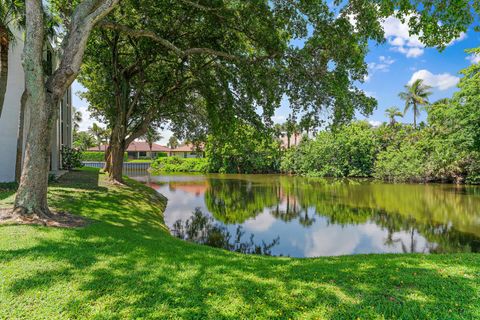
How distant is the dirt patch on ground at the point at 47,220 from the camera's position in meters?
6.82

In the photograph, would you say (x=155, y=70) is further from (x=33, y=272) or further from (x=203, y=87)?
(x=33, y=272)

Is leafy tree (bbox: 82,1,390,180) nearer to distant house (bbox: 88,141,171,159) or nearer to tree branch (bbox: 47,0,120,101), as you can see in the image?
tree branch (bbox: 47,0,120,101)

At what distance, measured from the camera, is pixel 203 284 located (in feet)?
15.0

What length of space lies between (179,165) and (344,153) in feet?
92.9

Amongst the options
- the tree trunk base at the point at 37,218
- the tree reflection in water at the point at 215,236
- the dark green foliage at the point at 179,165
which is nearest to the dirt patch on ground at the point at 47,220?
the tree trunk base at the point at 37,218

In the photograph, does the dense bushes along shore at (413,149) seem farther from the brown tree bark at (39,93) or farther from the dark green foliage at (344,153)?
the brown tree bark at (39,93)

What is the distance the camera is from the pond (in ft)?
35.7

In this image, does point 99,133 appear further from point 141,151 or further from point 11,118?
point 11,118

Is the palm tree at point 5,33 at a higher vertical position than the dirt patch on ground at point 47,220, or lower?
higher

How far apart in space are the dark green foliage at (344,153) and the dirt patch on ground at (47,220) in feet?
109

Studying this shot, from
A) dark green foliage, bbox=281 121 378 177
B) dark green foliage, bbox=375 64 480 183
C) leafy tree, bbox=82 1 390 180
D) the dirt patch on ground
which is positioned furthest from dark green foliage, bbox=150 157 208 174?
the dirt patch on ground

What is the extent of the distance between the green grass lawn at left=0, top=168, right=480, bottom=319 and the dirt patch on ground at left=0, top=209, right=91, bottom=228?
0.43 metres

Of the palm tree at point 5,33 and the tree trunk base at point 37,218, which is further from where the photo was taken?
the palm tree at point 5,33

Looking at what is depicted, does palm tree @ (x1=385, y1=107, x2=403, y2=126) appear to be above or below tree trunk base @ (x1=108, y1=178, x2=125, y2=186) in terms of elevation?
above
